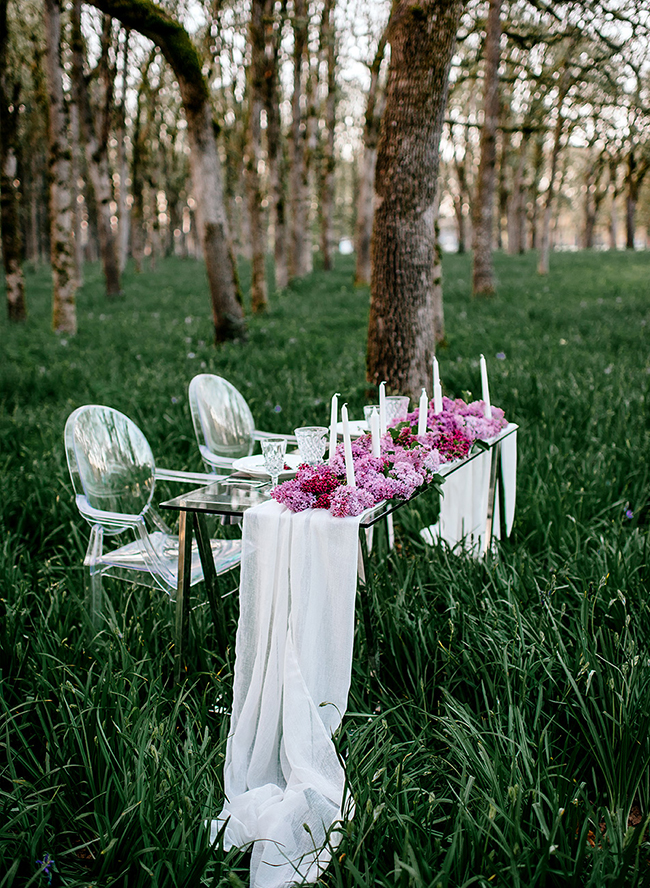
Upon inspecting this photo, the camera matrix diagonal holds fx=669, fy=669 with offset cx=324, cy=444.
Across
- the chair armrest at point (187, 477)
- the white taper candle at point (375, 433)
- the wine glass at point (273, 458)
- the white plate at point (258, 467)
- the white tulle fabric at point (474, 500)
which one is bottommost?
the white tulle fabric at point (474, 500)

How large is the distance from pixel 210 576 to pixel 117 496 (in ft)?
2.05

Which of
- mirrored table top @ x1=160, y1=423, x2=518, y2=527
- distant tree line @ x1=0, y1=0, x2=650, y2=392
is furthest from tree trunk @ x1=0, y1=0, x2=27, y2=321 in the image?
mirrored table top @ x1=160, y1=423, x2=518, y2=527

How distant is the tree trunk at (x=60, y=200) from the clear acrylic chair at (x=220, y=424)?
25.6 feet

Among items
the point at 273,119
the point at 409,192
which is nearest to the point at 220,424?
the point at 409,192

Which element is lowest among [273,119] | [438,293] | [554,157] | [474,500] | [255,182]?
[474,500]

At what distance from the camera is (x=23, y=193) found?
2455cm

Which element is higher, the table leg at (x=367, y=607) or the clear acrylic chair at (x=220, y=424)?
the clear acrylic chair at (x=220, y=424)

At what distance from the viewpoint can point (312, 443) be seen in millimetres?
2391

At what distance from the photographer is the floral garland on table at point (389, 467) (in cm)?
212

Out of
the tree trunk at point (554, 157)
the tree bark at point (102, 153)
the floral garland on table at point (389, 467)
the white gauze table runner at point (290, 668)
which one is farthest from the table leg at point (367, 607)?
the tree trunk at point (554, 157)

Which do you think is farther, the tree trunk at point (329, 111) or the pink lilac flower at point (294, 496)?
the tree trunk at point (329, 111)

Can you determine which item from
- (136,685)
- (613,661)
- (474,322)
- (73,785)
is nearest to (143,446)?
(136,685)

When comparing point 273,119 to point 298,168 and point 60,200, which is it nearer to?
point 60,200

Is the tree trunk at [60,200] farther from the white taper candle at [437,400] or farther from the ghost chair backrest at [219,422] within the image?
the white taper candle at [437,400]
